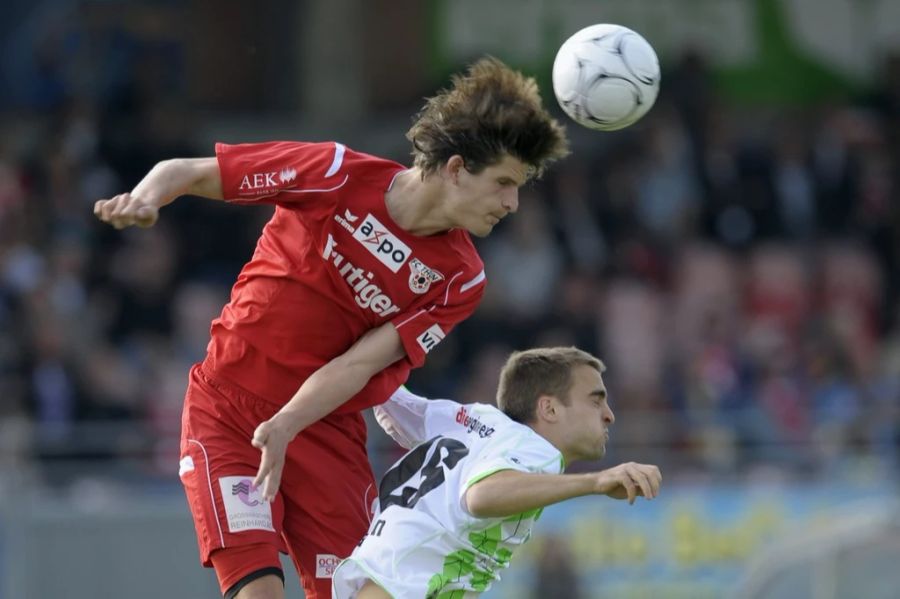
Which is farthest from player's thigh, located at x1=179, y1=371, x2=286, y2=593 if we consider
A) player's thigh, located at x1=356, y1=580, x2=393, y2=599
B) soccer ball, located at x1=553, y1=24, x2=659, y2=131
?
soccer ball, located at x1=553, y1=24, x2=659, y2=131

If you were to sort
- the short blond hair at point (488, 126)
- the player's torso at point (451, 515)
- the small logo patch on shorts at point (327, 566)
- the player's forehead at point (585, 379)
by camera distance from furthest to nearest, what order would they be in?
1. the small logo patch on shorts at point (327, 566)
2. the player's forehead at point (585, 379)
3. the short blond hair at point (488, 126)
4. the player's torso at point (451, 515)

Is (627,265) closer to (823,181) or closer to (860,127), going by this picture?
(823,181)

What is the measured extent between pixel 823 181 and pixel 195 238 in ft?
20.0

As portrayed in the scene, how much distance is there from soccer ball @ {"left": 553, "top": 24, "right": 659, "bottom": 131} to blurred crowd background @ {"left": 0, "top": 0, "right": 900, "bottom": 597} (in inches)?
269

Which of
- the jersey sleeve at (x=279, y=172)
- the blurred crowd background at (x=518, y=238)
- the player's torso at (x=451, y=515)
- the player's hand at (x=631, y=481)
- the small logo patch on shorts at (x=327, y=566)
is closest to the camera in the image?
the player's hand at (x=631, y=481)

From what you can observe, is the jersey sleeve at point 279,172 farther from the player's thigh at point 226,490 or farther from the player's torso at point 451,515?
the player's torso at point 451,515

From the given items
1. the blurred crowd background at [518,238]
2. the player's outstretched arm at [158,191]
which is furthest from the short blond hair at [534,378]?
the blurred crowd background at [518,238]

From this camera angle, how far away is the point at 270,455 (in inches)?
221

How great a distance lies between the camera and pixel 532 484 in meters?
5.34

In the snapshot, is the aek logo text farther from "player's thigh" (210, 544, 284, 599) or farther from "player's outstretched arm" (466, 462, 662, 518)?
"player's thigh" (210, 544, 284, 599)

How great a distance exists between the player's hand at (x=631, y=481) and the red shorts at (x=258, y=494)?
4.74 ft

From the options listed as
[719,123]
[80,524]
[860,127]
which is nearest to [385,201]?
[80,524]

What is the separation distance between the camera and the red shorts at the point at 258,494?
19.9 feet

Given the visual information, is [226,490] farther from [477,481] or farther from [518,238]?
[518,238]
